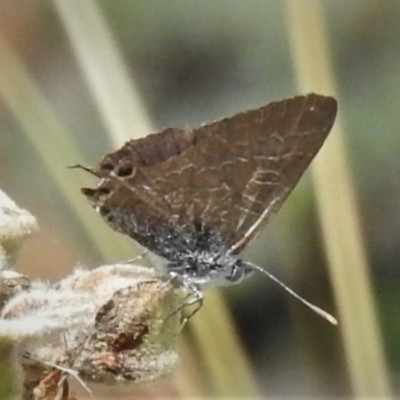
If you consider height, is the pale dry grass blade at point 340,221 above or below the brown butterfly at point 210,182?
below

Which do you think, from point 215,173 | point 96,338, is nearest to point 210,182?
point 215,173

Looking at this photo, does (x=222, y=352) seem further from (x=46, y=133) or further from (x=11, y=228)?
(x=11, y=228)

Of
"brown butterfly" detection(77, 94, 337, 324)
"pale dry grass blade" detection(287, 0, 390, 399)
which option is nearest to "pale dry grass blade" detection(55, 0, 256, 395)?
"pale dry grass blade" detection(287, 0, 390, 399)

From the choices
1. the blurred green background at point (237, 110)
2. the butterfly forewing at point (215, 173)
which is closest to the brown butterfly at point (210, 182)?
the butterfly forewing at point (215, 173)

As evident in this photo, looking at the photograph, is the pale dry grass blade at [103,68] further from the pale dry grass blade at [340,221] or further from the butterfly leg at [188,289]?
the butterfly leg at [188,289]

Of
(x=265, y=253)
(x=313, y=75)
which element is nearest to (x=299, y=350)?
(x=265, y=253)

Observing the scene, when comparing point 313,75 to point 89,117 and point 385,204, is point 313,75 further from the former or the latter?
point 89,117
